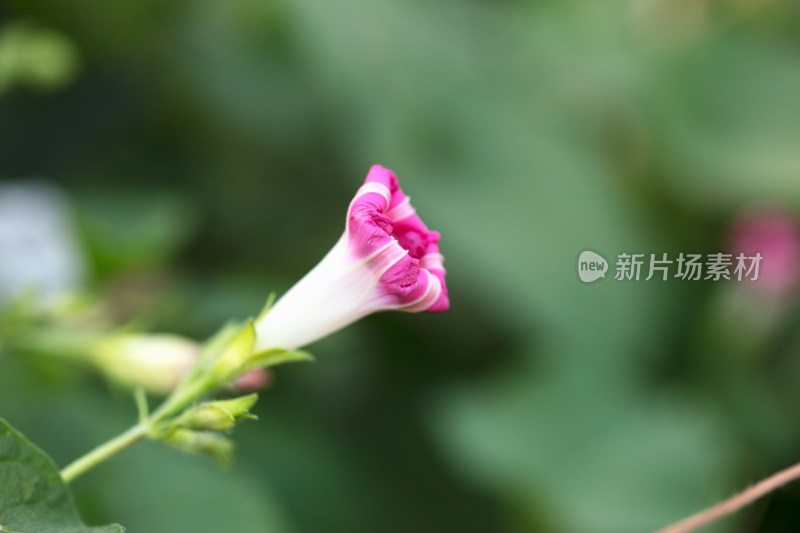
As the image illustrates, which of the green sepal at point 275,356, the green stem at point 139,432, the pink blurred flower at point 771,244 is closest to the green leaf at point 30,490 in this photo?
the green stem at point 139,432

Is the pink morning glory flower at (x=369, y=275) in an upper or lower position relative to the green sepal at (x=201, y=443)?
upper

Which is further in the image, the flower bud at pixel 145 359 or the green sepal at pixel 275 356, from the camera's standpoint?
the flower bud at pixel 145 359

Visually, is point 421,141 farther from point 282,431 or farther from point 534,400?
point 282,431

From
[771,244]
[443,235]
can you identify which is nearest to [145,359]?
[443,235]

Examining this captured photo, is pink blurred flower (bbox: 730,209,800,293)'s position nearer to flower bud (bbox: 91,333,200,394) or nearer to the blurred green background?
the blurred green background

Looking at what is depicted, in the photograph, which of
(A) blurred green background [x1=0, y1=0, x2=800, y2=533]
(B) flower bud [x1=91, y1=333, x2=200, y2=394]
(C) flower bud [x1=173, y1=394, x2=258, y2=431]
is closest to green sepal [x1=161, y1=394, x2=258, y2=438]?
(C) flower bud [x1=173, y1=394, x2=258, y2=431]

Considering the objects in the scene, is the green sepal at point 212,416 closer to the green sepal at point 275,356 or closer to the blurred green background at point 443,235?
the green sepal at point 275,356
